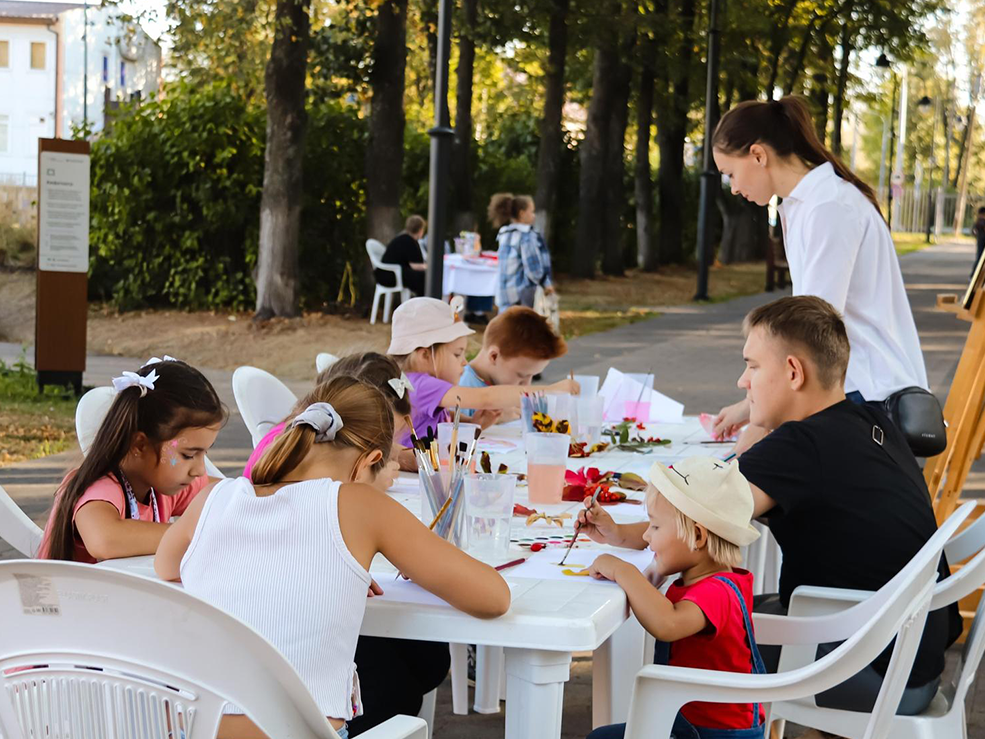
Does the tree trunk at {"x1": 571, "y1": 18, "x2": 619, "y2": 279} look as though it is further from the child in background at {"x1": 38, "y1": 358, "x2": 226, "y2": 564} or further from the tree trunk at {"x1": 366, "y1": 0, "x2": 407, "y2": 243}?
the child in background at {"x1": 38, "y1": 358, "x2": 226, "y2": 564}

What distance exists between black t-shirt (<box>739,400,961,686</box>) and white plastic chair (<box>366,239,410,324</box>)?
13.3 meters

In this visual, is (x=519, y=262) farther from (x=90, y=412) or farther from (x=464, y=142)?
(x=90, y=412)

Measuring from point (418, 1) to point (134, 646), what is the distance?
20.6m

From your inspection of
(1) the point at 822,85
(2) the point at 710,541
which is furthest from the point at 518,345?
(1) the point at 822,85

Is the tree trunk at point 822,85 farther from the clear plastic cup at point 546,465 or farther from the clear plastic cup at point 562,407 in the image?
the clear plastic cup at point 546,465

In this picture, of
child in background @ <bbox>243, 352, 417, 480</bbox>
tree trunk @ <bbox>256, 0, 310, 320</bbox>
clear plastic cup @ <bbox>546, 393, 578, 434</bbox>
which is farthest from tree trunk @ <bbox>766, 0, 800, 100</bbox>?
child in background @ <bbox>243, 352, 417, 480</bbox>

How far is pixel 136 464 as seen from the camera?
3.19 meters

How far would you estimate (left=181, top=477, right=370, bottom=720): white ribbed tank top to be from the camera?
89.4 inches

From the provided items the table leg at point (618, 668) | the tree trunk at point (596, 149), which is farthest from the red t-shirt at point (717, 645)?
the tree trunk at point (596, 149)

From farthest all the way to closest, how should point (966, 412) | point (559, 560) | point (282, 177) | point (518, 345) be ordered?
point (282, 177) → point (966, 412) → point (518, 345) → point (559, 560)

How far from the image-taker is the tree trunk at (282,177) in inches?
596

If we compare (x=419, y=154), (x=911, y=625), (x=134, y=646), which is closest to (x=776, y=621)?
(x=911, y=625)

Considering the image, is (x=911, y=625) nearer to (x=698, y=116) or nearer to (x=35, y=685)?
(x=35, y=685)

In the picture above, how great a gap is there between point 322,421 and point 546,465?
1054mm
